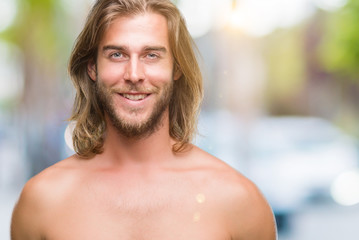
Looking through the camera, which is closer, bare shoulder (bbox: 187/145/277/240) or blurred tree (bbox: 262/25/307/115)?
bare shoulder (bbox: 187/145/277/240)

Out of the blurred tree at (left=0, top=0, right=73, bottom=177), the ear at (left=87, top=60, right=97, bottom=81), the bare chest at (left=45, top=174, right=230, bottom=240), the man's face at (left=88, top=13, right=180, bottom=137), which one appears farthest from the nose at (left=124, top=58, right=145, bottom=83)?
the blurred tree at (left=0, top=0, right=73, bottom=177)

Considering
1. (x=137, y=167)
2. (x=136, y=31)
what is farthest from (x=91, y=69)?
(x=137, y=167)

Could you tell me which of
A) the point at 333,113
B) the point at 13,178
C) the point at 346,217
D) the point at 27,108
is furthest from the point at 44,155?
the point at 333,113

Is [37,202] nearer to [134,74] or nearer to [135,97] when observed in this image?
[135,97]

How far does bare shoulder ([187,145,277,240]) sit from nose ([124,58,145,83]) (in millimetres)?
831

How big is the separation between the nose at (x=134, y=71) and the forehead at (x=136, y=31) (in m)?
0.13

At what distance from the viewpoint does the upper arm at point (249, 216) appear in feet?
11.0

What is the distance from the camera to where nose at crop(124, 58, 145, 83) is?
314cm

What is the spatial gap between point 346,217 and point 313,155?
3438 mm

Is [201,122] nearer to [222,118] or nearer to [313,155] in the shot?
[313,155]

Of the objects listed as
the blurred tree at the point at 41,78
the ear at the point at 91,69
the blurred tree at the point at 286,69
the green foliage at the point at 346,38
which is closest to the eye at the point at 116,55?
the ear at the point at 91,69

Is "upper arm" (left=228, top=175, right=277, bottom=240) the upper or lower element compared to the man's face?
lower

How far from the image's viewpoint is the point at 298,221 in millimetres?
12438

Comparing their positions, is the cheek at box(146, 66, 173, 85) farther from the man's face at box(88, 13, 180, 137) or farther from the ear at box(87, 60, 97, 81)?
the ear at box(87, 60, 97, 81)
